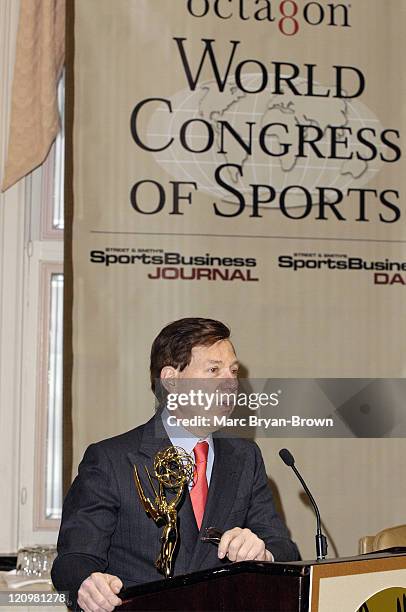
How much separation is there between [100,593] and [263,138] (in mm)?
2302

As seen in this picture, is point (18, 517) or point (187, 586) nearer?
point (187, 586)

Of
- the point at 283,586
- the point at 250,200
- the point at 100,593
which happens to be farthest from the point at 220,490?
the point at 250,200

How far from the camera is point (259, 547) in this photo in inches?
79.2

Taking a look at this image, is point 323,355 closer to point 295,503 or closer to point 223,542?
point 295,503

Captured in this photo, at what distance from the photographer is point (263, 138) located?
3.80m

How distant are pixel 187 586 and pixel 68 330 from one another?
1.97 meters

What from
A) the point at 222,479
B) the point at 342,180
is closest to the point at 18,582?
the point at 222,479

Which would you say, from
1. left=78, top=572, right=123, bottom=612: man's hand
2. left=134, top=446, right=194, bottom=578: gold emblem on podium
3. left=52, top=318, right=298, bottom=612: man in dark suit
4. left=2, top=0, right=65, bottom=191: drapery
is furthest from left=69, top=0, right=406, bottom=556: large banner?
left=78, top=572, right=123, bottom=612: man's hand

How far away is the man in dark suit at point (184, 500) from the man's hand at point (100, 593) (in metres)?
0.08

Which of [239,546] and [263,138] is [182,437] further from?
[263,138]

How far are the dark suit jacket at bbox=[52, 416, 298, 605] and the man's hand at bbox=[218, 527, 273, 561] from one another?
260 mm

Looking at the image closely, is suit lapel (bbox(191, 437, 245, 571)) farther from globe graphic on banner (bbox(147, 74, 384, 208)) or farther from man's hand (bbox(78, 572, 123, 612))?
globe graphic on banner (bbox(147, 74, 384, 208))

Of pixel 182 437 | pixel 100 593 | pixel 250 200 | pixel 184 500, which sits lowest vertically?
pixel 100 593

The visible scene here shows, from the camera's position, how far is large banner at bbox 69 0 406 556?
3654 millimetres
